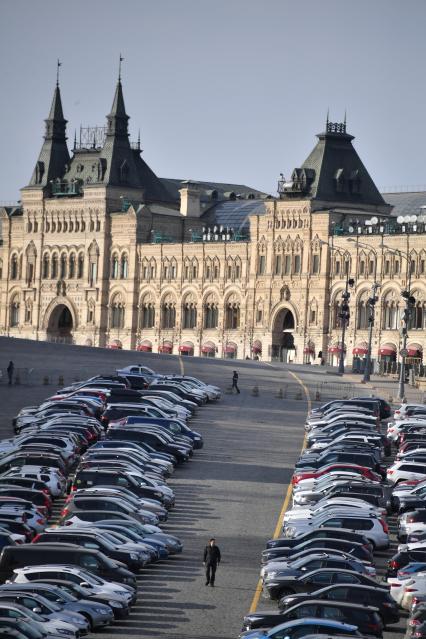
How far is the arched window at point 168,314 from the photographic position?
18320 cm

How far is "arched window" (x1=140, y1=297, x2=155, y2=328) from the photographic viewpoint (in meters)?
→ 185

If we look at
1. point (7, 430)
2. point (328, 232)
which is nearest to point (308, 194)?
point (328, 232)

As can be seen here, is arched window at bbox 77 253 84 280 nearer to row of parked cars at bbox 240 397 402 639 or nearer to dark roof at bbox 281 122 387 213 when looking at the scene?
dark roof at bbox 281 122 387 213

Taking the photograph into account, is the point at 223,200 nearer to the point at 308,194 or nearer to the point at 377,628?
the point at 308,194

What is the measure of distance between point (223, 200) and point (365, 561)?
151 metres

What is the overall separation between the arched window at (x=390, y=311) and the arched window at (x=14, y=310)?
52276mm

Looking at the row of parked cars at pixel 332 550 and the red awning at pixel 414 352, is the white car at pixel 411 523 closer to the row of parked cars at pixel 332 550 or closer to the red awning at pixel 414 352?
the row of parked cars at pixel 332 550

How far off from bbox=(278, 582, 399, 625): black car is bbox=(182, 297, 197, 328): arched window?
452 feet

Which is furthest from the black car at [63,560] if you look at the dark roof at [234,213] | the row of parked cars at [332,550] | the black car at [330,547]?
the dark roof at [234,213]

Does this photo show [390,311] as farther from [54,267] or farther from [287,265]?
[54,267]

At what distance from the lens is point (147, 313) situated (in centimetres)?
18575

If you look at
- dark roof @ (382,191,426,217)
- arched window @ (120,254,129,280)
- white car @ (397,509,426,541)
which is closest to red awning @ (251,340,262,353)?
dark roof @ (382,191,426,217)

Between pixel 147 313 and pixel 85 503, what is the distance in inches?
5173

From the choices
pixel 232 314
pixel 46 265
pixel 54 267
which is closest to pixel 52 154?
pixel 46 265
